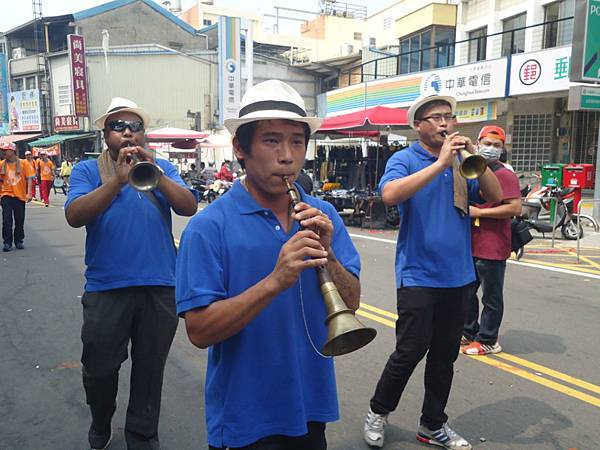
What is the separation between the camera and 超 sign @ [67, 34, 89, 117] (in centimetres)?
3155

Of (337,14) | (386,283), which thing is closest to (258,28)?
(337,14)

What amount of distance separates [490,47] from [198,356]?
18102mm

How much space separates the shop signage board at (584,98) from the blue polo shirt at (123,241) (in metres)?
9.17

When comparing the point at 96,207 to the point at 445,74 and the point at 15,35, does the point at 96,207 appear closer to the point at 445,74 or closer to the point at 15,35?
the point at 445,74

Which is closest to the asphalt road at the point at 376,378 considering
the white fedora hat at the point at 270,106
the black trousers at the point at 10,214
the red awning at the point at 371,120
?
the white fedora hat at the point at 270,106

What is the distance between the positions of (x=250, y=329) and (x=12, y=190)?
924 cm

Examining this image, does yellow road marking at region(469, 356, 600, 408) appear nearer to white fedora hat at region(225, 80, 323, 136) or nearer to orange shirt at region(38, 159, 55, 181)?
white fedora hat at region(225, 80, 323, 136)

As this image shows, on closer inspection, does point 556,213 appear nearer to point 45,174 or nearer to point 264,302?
point 264,302

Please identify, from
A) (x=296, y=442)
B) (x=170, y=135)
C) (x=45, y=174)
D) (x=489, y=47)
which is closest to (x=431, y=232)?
(x=296, y=442)

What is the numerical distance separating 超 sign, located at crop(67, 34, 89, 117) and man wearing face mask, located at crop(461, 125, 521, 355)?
31.9 metres

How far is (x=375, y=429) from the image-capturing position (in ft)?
10.6

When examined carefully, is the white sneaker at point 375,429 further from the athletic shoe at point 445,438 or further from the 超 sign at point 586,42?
the 超 sign at point 586,42

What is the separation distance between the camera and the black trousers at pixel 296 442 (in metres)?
1.83

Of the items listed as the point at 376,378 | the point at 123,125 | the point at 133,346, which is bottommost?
the point at 376,378
